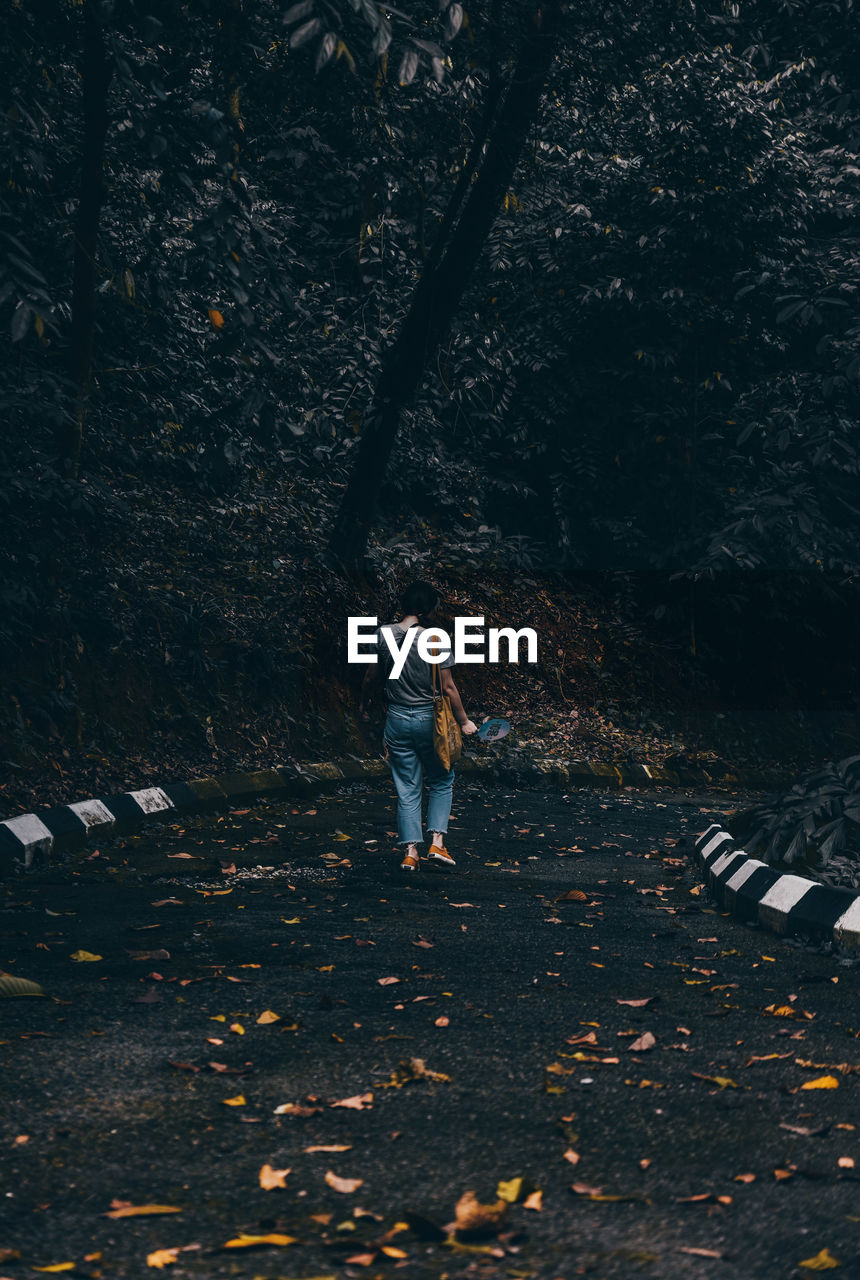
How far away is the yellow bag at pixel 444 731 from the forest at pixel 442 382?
2401mm

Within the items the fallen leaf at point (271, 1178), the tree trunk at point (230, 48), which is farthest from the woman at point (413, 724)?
the fallen leaf at point (271, 1178)

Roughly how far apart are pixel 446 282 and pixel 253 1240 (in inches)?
483

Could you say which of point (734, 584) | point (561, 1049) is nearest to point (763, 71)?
point (734, 584)

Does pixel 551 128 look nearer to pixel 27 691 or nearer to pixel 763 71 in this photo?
pixel 763 71

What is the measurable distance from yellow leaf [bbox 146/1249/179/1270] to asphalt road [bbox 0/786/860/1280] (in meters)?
0.04

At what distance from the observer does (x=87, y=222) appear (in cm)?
1135

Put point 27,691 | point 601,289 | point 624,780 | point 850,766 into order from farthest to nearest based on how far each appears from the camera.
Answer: point 601,289 → point 624,780 → point 27,691 → point 850,766

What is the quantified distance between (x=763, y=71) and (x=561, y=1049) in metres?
19.3

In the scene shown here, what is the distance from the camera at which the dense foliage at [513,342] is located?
1341cm

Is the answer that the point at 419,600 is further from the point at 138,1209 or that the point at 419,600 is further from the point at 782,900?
the point at 138,1209

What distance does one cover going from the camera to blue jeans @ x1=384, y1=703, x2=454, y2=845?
9.11m

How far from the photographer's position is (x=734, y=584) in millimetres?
19578

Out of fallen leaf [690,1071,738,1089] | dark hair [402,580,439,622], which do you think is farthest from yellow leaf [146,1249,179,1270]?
dark hair [402,580,439,622]

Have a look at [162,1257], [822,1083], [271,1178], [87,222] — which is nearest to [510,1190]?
[271,1178]
